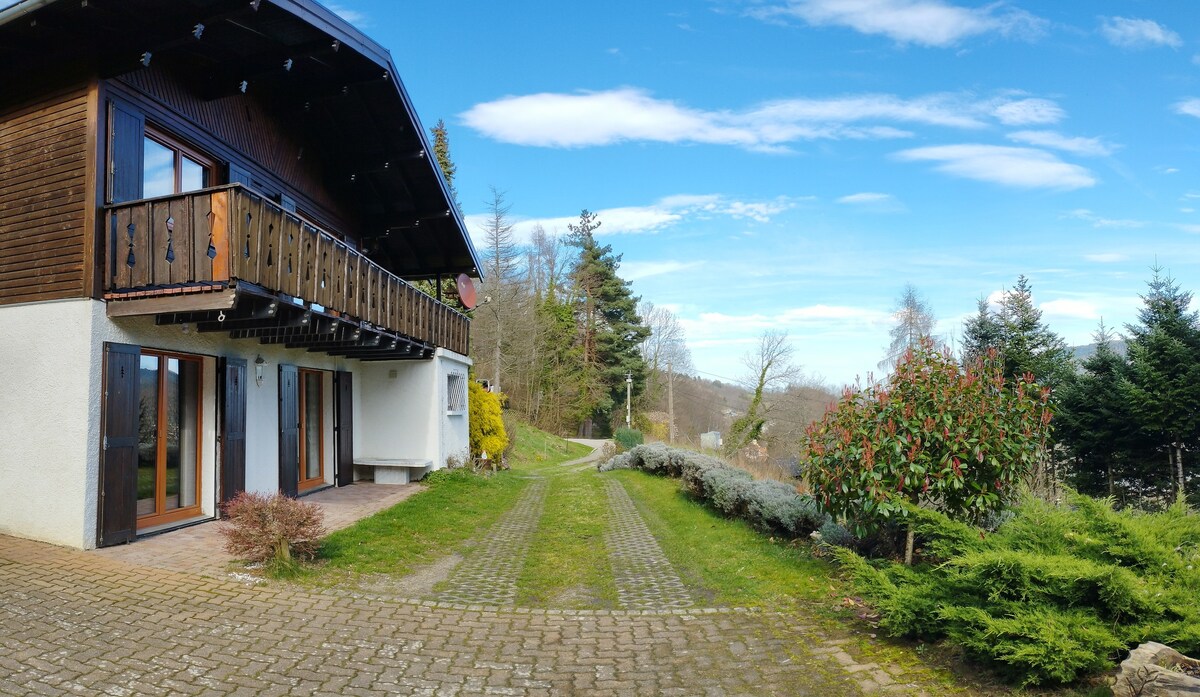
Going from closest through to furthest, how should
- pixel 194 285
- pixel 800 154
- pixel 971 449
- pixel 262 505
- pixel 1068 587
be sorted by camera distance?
pixel 1068 587 → pixel 971 449 → pixel 262 505 → pixel 194 285 → pixel 800 154

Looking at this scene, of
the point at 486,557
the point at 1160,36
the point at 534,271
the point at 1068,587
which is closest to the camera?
the point at 1068,587

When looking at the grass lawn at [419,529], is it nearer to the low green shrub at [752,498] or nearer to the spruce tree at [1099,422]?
the low green shrub at [752,498]

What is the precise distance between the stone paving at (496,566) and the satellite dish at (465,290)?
6944 mm

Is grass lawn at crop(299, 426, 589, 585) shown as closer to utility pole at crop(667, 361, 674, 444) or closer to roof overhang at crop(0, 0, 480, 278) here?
roof overhang at crop(0, 0, 480, 278)

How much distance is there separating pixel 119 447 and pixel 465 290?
10605mm

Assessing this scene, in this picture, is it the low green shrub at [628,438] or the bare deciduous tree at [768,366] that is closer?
the low green shrub at [628,438]

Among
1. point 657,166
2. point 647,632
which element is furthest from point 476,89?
point 647,632

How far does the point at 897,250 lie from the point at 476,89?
466 inches

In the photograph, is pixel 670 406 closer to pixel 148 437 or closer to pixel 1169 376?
pixel 1169 376

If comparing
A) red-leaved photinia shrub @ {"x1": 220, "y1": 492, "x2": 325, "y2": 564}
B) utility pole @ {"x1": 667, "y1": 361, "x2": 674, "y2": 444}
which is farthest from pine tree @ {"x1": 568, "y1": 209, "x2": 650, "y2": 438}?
red-leaved photinia shrub @ {"x1": 220, "y1": 492, "x2": 325, "y2": 564}

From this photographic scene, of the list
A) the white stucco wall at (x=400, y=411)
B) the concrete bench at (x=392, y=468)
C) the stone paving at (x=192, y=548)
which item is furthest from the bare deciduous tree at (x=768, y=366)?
the stone paving at (x=192, y=548)

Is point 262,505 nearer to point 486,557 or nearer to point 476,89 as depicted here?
point 486,557

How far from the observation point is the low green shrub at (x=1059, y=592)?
361cm

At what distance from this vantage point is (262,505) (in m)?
6.56
